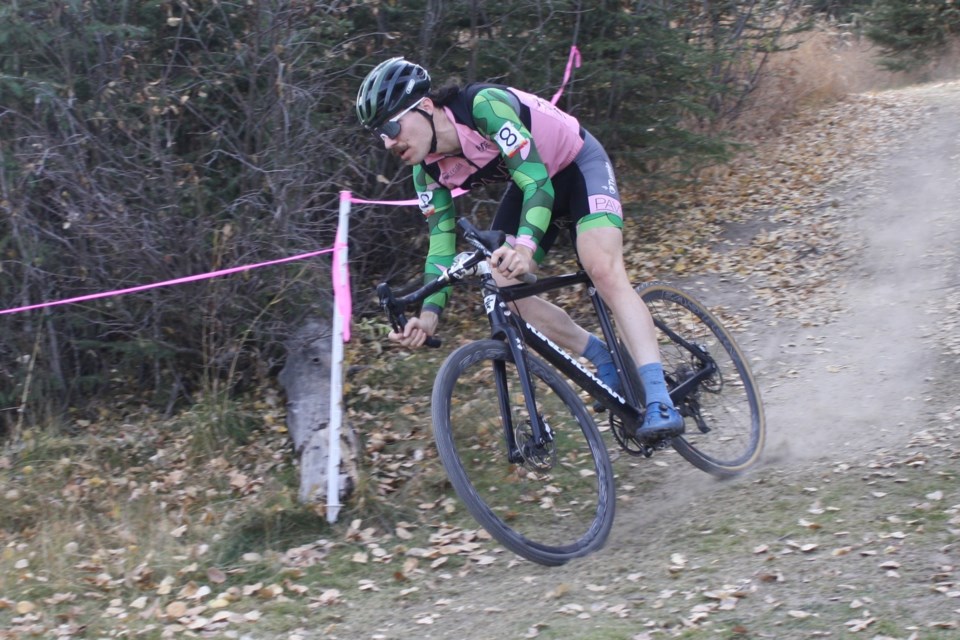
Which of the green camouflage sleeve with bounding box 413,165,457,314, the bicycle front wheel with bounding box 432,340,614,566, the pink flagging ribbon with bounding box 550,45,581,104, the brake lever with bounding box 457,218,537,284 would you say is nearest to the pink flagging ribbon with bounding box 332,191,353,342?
the green camouflage sleeve with bounding box 413,165,457,314

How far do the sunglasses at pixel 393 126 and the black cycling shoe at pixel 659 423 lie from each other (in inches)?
66.7

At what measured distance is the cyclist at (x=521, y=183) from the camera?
14.1 ft

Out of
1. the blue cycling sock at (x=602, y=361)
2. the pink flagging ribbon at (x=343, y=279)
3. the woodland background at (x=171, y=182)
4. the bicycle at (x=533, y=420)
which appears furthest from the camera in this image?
the woodland background at (x=171, y=182)

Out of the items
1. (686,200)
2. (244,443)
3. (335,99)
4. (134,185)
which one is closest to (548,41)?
(335,99)

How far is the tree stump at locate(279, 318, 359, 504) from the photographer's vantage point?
208 inches

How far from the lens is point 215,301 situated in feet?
21.0

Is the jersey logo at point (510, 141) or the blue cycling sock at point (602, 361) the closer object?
the jersey logo at point (510, 141)

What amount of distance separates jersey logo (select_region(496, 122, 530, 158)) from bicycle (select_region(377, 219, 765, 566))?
352 millimetres

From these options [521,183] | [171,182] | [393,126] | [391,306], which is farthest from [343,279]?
[171,182]

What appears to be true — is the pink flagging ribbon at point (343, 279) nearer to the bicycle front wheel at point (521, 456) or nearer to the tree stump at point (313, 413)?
the tree stump at point (313, 413)

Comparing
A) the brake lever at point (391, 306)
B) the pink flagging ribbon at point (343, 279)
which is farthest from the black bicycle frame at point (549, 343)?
the pink flagging ribbon at point (343, 279)

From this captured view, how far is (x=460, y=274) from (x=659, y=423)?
1144 mm

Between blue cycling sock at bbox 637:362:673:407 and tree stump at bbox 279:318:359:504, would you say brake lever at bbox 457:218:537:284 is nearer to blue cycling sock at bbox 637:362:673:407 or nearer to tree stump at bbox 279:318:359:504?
blue cycling sock at bbox 637:362:673:407

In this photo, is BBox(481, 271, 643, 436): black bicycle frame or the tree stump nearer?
BBox(481, 271, 643, 436): black bicycle frame
